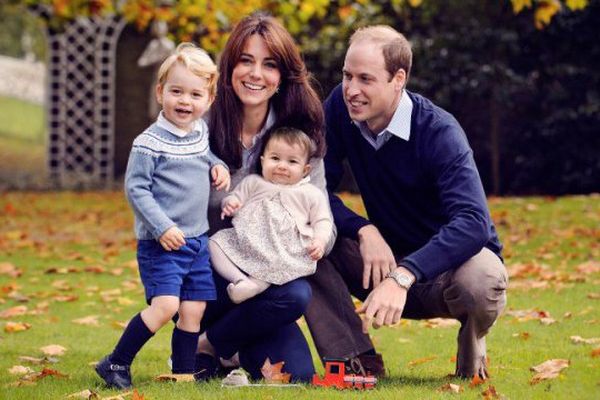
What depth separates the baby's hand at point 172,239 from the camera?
4344 mm

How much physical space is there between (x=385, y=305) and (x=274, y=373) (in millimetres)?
786

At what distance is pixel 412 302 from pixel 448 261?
1.68 feet

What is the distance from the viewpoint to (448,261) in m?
4.33

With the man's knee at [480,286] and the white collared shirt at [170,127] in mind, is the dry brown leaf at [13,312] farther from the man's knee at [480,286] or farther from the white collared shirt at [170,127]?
the man's knee at [480,286]

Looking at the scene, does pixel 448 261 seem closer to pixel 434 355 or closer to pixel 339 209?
pixel 339 209

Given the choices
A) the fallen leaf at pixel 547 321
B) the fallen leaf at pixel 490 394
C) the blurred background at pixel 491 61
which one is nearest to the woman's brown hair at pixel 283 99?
the fallen leaf at pixel 490 394

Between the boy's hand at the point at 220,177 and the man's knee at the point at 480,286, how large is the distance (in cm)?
104

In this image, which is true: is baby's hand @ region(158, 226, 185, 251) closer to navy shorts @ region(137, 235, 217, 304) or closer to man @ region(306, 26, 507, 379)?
A: navy shorts @ region(137, 235, 217, 304)

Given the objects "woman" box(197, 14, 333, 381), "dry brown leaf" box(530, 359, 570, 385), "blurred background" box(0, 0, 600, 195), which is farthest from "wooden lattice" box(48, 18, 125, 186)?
"dry brown leaf" box(530, 359, 570, 385)

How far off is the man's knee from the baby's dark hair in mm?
832

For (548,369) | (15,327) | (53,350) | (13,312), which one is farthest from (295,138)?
(13,312)

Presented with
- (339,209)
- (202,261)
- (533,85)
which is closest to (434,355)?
(339,209)

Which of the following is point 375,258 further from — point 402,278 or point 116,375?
point 116,375


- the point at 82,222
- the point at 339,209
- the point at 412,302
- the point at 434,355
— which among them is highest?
the point at 339,209
